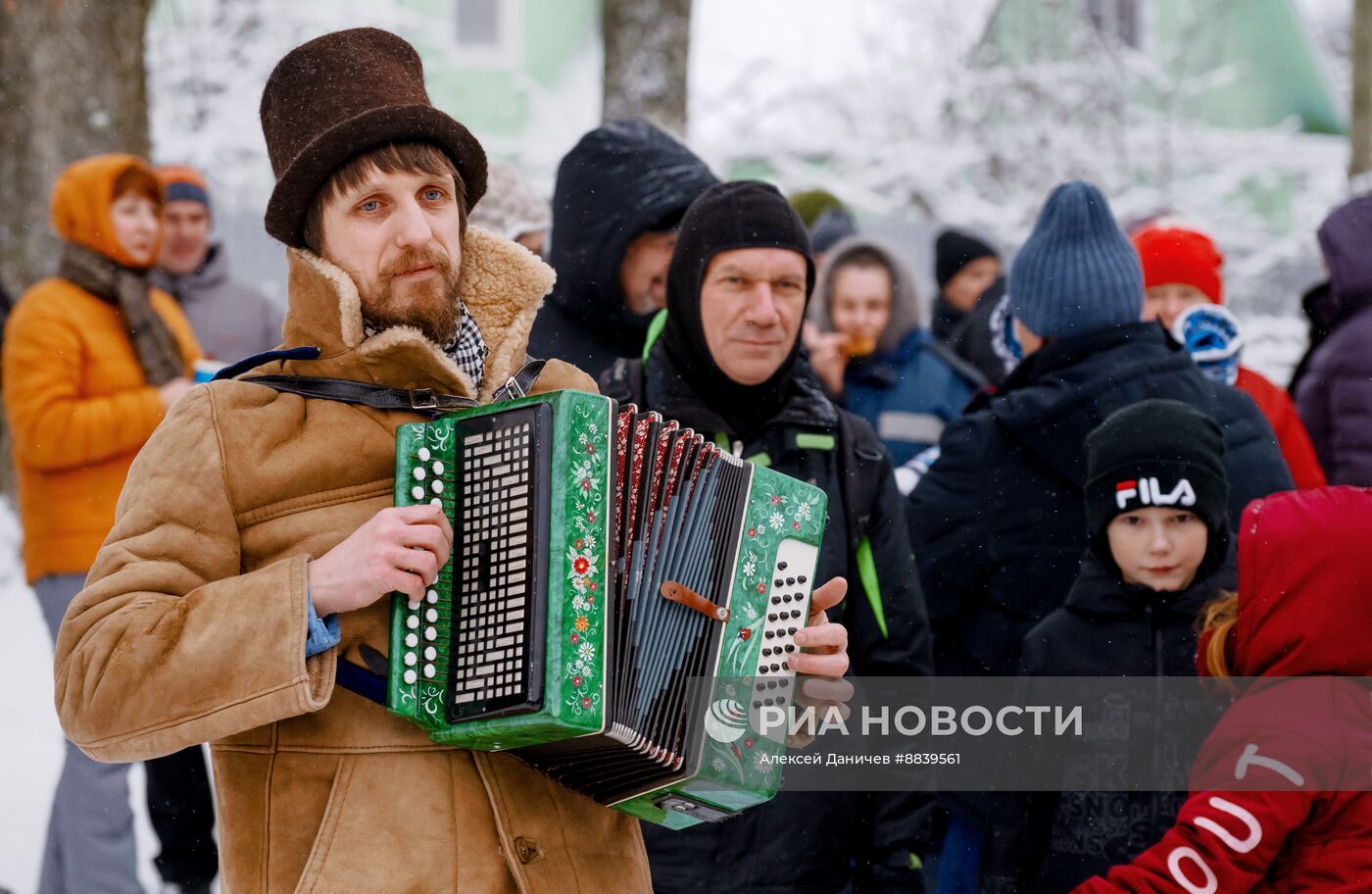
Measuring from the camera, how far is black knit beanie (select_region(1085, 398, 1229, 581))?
403 cm

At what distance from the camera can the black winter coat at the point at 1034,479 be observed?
14.4ft

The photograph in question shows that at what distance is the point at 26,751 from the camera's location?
725 cm

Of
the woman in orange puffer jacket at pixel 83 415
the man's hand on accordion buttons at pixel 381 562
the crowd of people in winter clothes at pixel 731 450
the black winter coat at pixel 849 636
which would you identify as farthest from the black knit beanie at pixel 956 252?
the man's hand on accordion buttons at pixel 381 562

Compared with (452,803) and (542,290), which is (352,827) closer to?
(452,803)

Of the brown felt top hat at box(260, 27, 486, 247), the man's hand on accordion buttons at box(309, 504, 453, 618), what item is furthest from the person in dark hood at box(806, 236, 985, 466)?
the man's hand on accordion buttons at box(309, 504, 453, 618)

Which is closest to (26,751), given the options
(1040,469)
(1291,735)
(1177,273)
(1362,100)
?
(1040,469)

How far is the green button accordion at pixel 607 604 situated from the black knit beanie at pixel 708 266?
1057mm

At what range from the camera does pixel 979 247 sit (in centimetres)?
771

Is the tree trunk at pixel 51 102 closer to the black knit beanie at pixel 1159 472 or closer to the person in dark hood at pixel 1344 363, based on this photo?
the person in dark hood at pixel 1344 363

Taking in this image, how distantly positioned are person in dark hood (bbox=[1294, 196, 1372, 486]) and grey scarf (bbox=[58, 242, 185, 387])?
3.94 meters

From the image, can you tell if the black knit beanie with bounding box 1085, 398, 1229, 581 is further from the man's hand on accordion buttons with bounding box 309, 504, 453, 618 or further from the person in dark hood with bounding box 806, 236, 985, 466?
the man's hand on accordion buttons with bounding box 309, 504, 453, 618

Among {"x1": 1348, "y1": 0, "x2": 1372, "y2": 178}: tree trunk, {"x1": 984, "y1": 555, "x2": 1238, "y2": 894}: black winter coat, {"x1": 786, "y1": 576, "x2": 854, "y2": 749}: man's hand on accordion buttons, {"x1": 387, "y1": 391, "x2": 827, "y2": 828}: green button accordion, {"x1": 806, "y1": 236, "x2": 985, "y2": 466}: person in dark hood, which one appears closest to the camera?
{"x1": 387, "y1": 391, "x2": 827, "y2": 828}: green button accordion

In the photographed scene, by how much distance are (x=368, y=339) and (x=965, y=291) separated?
5452mm

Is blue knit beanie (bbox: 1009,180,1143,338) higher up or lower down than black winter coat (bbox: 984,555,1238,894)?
higher up
